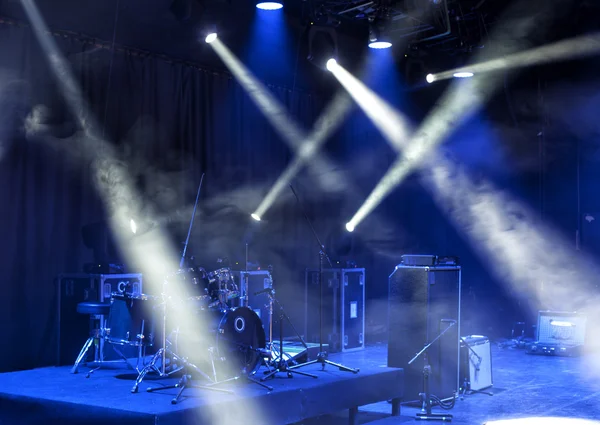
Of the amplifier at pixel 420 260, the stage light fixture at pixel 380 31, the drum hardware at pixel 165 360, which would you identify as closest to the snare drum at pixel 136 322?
the drum hardware at pixel 165 360

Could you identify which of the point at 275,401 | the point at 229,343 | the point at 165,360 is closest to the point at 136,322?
the point at 165,360

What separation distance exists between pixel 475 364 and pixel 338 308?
252 cm

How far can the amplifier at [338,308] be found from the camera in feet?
30.6

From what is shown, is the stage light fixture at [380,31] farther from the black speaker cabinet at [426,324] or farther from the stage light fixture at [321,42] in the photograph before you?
the black speaker cabinet at [426,324]

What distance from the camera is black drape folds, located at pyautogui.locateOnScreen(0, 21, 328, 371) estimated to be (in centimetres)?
700

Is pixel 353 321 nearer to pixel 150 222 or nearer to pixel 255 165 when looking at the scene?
pixel 255 165

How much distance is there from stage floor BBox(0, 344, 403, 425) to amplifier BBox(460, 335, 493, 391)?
1.08 m

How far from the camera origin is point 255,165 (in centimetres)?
959

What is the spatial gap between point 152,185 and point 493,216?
5786 mm

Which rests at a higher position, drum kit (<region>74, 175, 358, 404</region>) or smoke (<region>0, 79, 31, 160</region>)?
smoke (<region>0, 79, 31, 160</region>)

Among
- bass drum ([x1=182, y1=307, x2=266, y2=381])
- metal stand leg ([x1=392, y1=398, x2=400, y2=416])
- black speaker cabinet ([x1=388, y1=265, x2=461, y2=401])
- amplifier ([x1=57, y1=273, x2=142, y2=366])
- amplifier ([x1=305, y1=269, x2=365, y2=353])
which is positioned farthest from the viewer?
amplifier ([x1=305, y1=269, x2=365, y2=353])

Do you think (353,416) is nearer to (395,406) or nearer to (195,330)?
(395,406)

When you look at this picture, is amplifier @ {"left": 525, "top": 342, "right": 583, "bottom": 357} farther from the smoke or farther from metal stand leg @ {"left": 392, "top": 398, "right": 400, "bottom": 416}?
the smoke

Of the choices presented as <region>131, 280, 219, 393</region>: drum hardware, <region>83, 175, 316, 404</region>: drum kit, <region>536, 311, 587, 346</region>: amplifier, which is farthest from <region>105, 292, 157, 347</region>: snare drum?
<region>536, 311, 587, 346</region>: amplifier
